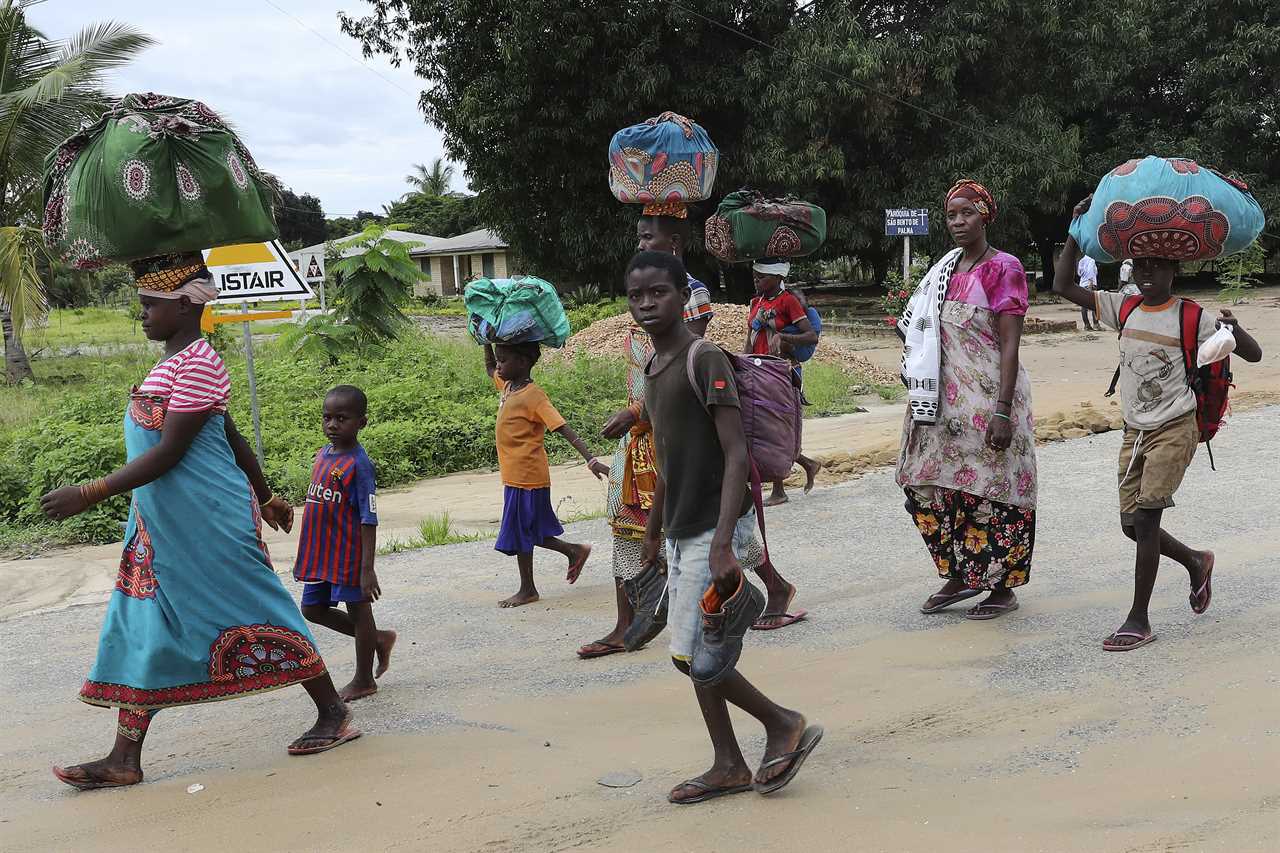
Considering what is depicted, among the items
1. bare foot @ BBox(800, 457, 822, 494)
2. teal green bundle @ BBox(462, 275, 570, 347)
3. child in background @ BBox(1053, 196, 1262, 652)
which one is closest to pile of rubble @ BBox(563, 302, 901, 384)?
bare foot @ BBox(800, 457, 822, 494)

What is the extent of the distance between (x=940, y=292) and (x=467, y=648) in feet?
9.39

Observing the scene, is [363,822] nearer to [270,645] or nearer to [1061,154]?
[270,645]

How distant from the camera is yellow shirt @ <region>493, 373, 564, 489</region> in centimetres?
616

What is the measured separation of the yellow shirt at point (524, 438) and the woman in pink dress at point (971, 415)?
6.30 ft

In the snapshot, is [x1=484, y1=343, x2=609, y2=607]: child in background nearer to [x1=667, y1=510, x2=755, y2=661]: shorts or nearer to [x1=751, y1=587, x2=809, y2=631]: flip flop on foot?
[x1=751, y1=587, x2=809, y2=631]: flip flop on foot

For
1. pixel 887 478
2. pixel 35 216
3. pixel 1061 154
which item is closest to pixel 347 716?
pixel 887 478

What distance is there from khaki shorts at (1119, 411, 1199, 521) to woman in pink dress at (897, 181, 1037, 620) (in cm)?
51

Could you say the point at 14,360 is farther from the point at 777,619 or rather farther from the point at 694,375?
the point at 694,375

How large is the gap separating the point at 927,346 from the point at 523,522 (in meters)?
2.30

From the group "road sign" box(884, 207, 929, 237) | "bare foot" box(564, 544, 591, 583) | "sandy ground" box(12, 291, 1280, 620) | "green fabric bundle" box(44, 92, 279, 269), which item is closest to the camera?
"green fabric bundle" box(44, 92, 279, 269)

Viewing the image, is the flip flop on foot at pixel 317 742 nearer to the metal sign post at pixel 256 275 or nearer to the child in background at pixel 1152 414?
the child in background at pixel 1152 414

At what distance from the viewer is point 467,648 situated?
18.1ft

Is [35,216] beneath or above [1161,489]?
above

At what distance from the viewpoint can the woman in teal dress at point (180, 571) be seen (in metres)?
3.90
